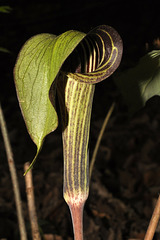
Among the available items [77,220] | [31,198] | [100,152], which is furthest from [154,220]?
[100,152]

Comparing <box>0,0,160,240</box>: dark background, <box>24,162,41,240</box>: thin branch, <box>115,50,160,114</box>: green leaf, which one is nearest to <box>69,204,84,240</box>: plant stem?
<box>24,162,41,240</box>: thin branch

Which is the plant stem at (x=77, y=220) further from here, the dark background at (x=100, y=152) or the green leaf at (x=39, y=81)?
the dark background at (x=100, y=152)

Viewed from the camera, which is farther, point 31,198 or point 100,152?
point 100,152

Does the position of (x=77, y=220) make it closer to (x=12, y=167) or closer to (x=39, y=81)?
(x=12, y=167)

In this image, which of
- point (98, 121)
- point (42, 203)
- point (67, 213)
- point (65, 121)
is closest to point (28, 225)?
point (67, 213)

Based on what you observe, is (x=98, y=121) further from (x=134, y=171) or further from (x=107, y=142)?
(x=134, y=171)

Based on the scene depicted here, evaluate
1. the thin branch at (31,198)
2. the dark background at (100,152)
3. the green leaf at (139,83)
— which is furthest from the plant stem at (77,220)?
the dark background at (100,152)
